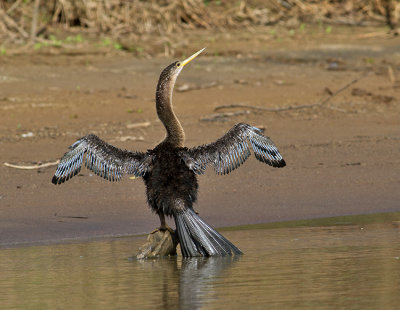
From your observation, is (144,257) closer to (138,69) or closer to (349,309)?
(349,309)

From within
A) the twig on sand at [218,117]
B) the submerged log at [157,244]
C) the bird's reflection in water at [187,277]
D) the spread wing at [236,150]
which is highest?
the spread wing at [236,150]

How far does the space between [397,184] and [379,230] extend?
1.88 m

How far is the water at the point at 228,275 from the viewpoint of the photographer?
19.4 feet

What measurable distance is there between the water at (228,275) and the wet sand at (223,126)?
80 centimetres

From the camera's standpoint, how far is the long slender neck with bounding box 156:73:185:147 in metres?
7.38

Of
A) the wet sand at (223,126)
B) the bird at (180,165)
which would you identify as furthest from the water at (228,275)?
the wet sand at (223,126)

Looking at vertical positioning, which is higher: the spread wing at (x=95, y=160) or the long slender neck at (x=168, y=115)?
the long slender neck at (x=168, y=115)

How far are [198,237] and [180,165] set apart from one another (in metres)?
0.57

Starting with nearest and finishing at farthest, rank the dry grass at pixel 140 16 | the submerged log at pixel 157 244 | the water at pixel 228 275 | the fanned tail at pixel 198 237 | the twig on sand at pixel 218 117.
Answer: the water at pixel 228 275
the fanned tail at pixel 198 237
the submerged log at pixel 157 244
the twig on sand at pixel 218 117
the dry grass at pixel 140 16

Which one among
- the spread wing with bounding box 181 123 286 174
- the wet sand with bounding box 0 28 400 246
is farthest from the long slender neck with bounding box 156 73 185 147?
the wet sand with bounding box 0 28 400 246

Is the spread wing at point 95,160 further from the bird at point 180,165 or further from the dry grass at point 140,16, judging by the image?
the dry grass at point 140,16

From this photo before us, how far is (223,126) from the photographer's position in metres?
12.6

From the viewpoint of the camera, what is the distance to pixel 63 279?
6652mm

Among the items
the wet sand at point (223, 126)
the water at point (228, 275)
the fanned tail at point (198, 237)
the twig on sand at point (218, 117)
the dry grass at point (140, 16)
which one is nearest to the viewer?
the water at point (228, 275)
